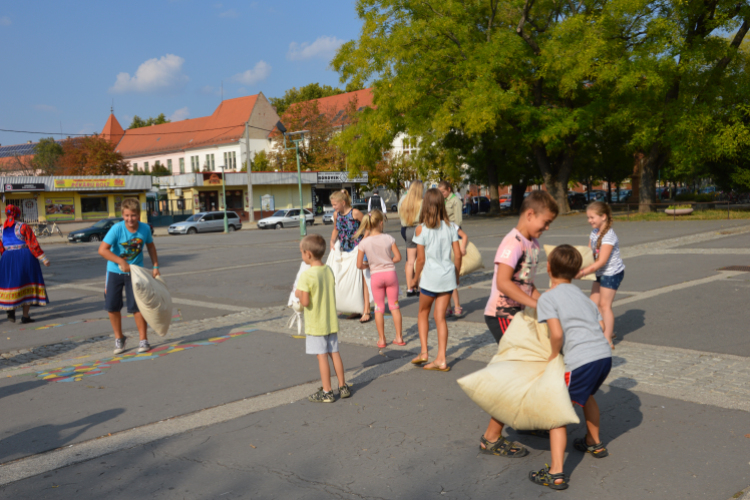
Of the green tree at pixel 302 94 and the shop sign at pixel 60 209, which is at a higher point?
the green tree at pixel 302 94

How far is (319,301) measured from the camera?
4961 millimetres

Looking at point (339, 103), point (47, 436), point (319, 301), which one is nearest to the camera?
point (47, 436)

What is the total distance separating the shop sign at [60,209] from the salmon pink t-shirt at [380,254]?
4647 cm

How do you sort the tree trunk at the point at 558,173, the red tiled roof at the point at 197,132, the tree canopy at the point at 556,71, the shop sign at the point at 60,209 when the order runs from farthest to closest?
the red tiled roof at the point at 197,132, the shop sign at the point at 60,209, the tree trunk at the point at 558,173, the tree canopy at the point at 556,71

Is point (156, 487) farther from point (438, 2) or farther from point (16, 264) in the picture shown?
point (438, 2)

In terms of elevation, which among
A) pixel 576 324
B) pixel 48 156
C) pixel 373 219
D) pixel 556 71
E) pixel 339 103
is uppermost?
pixel 339 103

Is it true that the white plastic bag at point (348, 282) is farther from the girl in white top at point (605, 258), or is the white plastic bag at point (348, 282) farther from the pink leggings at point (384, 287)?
the girl in white top at point (605, 258)

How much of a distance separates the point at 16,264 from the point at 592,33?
2595 centimetres

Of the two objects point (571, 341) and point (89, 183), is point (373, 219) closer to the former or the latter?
point (571, 341)

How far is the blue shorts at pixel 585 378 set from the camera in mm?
3396

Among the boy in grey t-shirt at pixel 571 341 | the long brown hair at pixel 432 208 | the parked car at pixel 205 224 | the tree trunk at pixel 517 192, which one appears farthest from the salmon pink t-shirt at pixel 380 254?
the tree trunk at pixel 517 192

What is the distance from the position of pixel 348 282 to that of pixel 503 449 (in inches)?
184

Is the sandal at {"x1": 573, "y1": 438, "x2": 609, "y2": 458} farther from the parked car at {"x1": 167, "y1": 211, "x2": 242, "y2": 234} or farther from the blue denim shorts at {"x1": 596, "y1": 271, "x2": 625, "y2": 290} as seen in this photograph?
the parked car at {"x1": 167, "y1": 211, "x2": 242, "y2": 234}

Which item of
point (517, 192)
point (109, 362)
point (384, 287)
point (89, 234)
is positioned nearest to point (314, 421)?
point (384, 287)
